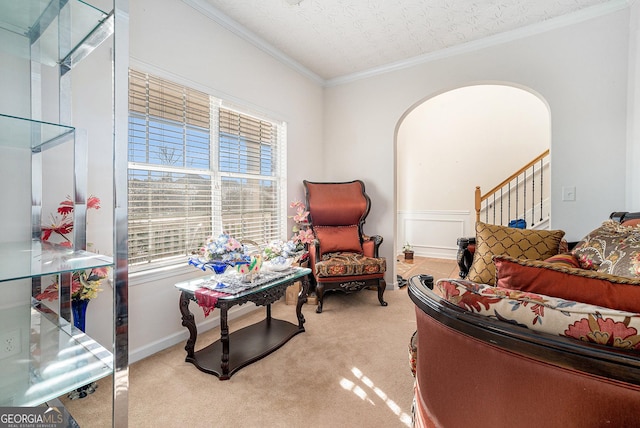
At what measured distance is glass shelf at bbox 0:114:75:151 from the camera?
1.07m

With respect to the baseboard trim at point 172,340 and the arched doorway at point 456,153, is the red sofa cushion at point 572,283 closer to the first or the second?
the baseboard trim at point 172,340

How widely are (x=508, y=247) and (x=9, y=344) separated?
9.05 ft

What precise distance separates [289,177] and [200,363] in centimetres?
214

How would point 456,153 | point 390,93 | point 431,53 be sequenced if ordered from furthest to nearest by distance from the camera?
1. point 456,153
2. point 390,93
3. point 431,53

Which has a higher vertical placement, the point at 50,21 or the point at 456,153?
the point at 456,153

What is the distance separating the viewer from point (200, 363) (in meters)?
1.93

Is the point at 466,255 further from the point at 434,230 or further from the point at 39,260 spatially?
the point at 434,230

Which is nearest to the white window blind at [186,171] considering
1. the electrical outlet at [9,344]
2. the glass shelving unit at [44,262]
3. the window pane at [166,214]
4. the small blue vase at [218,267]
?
the window pane at [166,214]

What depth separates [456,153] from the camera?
5492 mm

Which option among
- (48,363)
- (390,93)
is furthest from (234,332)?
(390,93)

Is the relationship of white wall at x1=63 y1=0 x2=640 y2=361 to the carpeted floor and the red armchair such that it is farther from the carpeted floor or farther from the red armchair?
the carpeted floor

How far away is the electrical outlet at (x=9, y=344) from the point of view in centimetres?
112

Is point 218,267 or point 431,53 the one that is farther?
point 431,53
